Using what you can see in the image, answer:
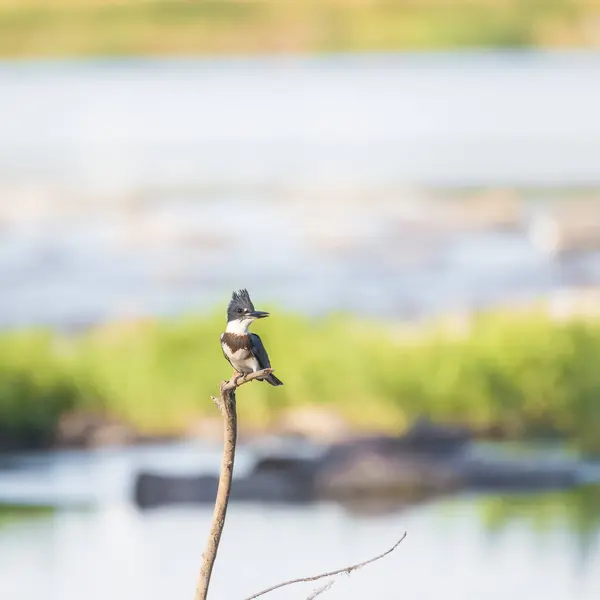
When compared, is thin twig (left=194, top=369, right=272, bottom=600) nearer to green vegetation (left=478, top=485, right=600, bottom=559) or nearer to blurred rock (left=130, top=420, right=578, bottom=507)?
green vegetation (left=478, top=485, right=600, bottom=559)

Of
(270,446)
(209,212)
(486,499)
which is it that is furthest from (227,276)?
(486,499)

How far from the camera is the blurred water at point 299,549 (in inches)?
188

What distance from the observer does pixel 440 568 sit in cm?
504

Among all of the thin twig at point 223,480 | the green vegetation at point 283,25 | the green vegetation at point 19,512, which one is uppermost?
the green vegetation at point 283,25

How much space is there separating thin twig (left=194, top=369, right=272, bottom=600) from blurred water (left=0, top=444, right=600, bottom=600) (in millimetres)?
2818

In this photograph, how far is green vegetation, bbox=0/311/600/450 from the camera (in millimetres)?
7691

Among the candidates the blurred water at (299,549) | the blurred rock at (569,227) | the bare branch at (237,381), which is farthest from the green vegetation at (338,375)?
the bare branch at (237,381)

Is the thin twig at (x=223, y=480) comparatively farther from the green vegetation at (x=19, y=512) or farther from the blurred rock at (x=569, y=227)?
the blurred rock at (x=569, y=227)

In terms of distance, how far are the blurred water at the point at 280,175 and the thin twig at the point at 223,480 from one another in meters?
6.23

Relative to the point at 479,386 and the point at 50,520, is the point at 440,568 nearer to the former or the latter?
the point at 50,520

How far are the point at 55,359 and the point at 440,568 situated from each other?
349 centimetres

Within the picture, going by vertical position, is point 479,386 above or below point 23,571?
above

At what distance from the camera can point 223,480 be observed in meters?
1.57

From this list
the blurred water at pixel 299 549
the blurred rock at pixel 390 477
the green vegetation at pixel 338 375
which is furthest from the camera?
the green vegetation at pixel 338 375
